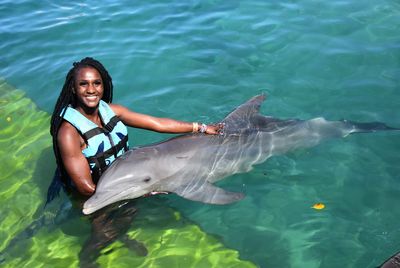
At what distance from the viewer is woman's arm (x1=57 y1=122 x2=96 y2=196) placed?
15.9ft

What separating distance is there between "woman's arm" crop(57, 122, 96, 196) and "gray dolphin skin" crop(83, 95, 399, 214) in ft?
0.59

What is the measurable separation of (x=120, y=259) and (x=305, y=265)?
196 centimetres

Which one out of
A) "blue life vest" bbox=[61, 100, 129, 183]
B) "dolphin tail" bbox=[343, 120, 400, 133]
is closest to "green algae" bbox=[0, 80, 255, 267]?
"blue life vest" bbox=[61, 100, 129, 183]

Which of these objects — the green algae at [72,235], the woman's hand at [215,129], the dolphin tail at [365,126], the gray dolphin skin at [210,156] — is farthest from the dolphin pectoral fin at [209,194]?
the dolphin tail at [365,126]

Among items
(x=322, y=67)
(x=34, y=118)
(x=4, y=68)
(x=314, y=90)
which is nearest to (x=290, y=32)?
(x=322, y=67)

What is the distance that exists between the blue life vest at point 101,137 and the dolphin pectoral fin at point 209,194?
2.87ft

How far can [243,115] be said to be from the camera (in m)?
6.16

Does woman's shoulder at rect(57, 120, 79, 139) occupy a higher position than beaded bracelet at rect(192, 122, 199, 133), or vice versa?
woman's shoulder at rect(57, 120, 79, 139)

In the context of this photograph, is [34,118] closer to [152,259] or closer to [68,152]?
[68,152]

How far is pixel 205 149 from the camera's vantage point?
224 inches

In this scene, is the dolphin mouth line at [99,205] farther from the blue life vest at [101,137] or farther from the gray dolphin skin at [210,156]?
the blue life vest at [101,137]

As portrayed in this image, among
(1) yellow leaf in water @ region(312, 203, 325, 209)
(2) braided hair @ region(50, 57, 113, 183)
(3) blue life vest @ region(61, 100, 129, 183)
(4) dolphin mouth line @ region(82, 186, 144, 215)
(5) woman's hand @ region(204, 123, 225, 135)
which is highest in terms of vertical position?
(2) braided hair @ region(50, 57, 113, 183)

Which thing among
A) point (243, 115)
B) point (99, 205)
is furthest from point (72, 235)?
point (243, 115)

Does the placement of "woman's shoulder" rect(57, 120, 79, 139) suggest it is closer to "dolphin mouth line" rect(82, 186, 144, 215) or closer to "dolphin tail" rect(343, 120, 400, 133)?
"dolphin mouth line" rect(82, 186, 144, 215)
